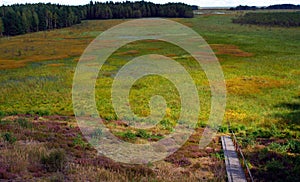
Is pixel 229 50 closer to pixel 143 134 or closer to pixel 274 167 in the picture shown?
pixel 143 134

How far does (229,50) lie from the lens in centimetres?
7075

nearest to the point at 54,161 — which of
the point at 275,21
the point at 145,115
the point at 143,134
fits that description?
the point at 143,134

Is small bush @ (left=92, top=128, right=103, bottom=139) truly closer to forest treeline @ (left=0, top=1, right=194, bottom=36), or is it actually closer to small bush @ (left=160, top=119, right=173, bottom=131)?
small bush @ (left=160, top=119, right=173, bottom=131)

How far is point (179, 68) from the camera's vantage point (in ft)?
175

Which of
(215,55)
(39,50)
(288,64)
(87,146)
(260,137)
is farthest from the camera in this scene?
(39,50)

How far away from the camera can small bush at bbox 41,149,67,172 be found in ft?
46.6

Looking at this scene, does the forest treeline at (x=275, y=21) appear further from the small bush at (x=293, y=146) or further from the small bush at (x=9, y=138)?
the small bush at (x=9, y=138)

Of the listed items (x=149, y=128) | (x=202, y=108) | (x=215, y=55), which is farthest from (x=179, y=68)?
(x=149, y=128)

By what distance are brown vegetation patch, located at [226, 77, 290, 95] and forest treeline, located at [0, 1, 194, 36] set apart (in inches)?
3891

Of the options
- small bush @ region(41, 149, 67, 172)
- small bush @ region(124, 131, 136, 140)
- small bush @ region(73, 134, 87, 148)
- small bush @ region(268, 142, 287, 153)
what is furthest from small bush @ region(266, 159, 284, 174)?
small bush @ region(73, 134, 87, 148)

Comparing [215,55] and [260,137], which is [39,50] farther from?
[260,137]

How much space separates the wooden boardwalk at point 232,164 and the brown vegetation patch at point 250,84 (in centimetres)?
1806

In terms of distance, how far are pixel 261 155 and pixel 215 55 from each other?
49717 millimetres

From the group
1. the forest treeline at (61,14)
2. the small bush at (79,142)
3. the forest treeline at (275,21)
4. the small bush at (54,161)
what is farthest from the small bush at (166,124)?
the forest treeline at (275,21)
